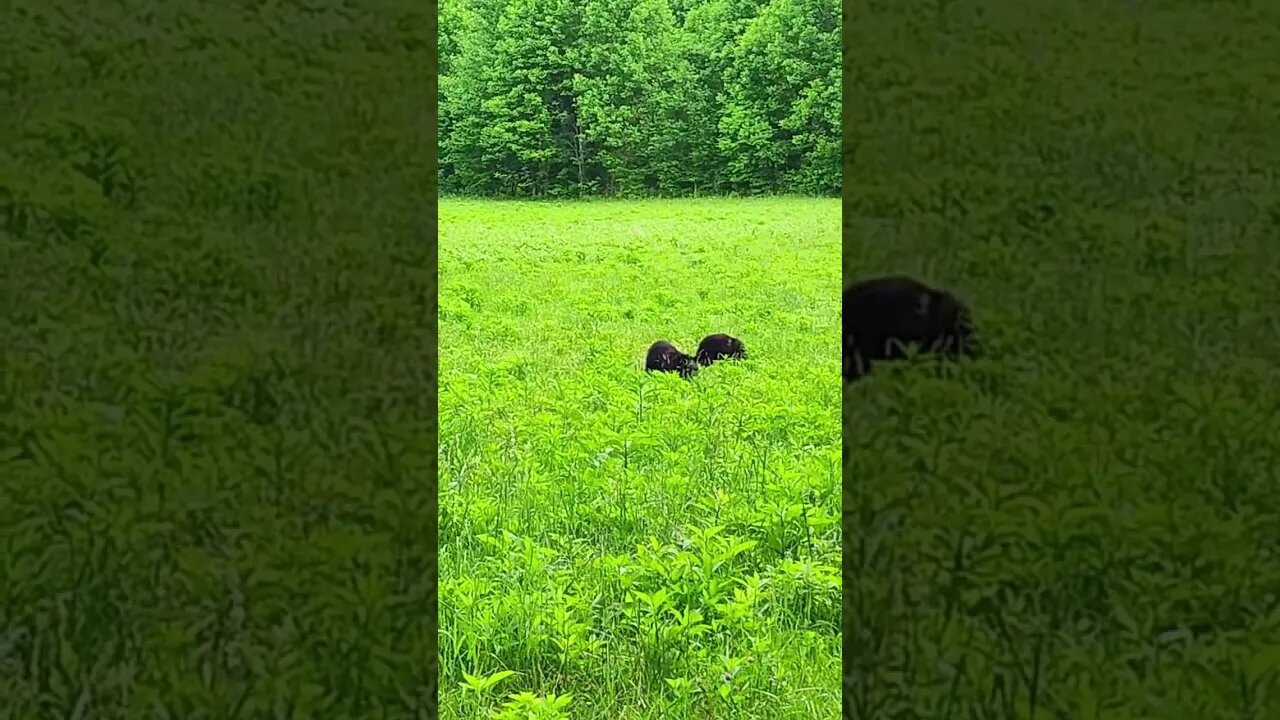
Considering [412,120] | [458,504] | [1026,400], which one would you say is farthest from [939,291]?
[458,504]

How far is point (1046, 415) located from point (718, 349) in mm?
4547

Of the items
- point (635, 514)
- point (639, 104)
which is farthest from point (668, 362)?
point (639, 104)

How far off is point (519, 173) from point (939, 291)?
26.9 meters

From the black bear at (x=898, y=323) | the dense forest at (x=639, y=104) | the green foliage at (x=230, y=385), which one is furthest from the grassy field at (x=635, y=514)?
the dense forest at (x=639, y=104)

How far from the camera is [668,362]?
241 inches

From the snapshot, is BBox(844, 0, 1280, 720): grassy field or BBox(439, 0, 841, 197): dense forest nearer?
BBox(844, 0, 1280, 720): grassy field

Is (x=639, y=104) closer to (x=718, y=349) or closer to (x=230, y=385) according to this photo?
(x=718, y=349)

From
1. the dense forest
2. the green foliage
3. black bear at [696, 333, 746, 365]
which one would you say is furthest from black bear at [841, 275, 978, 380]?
the dense forest

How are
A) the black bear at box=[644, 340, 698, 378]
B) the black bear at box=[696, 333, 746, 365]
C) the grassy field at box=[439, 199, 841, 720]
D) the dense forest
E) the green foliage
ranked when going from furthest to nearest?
the dense forest → the black bear at box=[696, 333, 746, 365] → the black bear at box=[644, 340, 698, 378] → the grassy field at box=[439, 199, 841, 720] → the green foliage

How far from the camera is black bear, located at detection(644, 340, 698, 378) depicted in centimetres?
610

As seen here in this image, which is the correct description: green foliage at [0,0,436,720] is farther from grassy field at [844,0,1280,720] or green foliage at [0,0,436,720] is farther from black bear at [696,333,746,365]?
black bear at [696,333,746,365]

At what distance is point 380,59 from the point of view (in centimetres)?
187

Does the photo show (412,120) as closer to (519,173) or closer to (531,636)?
(531,636)

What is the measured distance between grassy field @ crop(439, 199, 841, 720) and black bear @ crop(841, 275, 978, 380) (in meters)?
1.02
